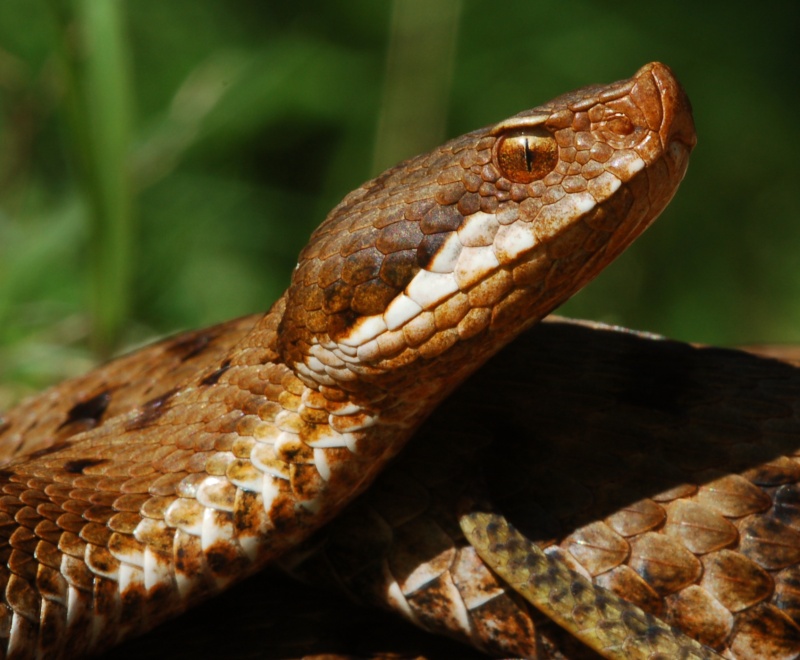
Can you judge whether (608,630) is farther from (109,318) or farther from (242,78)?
(242,78)

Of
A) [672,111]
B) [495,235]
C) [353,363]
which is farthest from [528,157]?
[353,363]

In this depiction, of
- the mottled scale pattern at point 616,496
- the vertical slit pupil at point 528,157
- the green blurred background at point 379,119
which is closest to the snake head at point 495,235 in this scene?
Answer: the vertical slit pupil at point 528,157

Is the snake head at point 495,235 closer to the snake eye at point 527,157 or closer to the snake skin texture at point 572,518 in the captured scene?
the snake eye at point 527,157

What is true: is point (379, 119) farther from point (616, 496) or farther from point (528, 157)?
point (616, 496)

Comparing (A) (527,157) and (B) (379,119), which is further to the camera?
(B) (379,119)

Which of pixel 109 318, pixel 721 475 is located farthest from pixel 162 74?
pixel 721 475

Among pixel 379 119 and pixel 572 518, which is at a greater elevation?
pixel 379 119

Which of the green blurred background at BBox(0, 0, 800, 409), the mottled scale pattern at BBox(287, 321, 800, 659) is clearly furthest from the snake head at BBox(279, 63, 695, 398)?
the green blurred background at BBox(0, 0, 800, 409)
